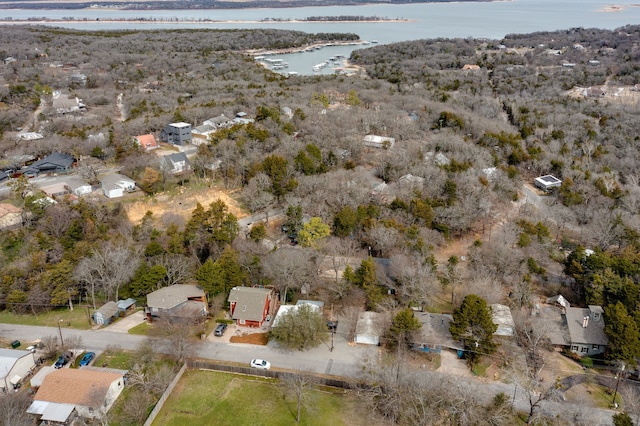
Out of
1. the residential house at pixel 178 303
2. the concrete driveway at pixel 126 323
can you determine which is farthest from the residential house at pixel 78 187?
the residential house at pixel 178 303

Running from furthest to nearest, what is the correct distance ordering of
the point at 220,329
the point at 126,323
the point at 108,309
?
the point at 108,309 → the point at 126,323 → the point at 220,329

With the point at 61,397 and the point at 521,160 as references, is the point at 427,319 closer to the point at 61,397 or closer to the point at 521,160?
the point at 61,397

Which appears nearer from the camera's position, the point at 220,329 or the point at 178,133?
the point at 220,329

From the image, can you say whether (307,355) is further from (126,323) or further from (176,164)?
(176,164)

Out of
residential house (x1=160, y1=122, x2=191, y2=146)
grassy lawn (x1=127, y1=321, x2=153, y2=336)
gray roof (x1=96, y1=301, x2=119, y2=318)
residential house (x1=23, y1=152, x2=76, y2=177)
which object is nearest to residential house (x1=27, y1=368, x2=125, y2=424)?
grassy lawn (x1=127, y1=321, x2=153, y2=336)

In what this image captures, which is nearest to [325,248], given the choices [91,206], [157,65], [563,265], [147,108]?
[563,265]

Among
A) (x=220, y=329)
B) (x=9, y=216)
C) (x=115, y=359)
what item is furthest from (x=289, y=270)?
(x=9, y=216)
